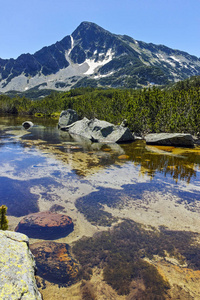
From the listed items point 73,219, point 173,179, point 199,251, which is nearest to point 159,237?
point 199,251

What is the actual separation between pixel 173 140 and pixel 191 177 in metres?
15.5

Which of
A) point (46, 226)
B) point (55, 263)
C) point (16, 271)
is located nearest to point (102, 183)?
point (46, 226)

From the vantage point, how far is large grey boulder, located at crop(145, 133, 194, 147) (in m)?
29.4

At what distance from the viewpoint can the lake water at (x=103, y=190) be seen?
9.92m

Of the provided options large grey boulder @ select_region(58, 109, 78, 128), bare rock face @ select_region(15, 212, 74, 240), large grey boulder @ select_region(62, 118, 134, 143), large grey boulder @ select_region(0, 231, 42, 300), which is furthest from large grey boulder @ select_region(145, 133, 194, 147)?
large grey boulder @ select_region(58, 109, 78, 128)

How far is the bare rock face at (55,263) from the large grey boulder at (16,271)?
1904 mm

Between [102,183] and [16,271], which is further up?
[16,271]

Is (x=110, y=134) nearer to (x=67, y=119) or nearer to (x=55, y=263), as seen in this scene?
(x=67, y=119)

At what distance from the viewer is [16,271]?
4.06 m

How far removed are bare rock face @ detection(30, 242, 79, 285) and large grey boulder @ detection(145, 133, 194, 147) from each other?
2694 centimetres

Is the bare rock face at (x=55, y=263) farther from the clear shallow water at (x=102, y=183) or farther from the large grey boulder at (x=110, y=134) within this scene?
the large grey boulder at (x=110, y=134)

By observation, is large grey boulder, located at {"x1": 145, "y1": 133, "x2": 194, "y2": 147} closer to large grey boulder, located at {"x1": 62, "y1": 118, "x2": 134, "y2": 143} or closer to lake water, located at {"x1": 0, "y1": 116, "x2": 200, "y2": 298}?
large grey boulder, located at {"x1": 62, "y1": 118, "x2": 134, "y2": 143}

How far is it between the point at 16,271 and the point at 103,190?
965 centimetres

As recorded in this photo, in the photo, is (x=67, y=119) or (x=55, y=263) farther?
(x=67, y=119)
